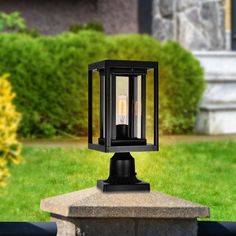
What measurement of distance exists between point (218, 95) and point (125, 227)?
6.96 meters

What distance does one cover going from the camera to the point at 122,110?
3.79 metres

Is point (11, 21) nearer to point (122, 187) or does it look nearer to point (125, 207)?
point (122, 187)

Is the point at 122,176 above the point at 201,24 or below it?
below

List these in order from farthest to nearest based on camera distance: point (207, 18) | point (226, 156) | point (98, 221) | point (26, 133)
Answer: point (207, 18)
point (26, 133)
point (226, 156)
point (98, 221)

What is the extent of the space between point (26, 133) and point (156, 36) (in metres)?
3.41

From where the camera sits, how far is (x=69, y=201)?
3695mm

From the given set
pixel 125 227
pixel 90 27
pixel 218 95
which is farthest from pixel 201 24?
pixel 125 227

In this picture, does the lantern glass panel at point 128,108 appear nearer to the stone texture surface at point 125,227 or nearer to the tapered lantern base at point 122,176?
the tapered lantern base at point 122,176

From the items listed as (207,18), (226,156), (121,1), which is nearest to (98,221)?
(226,156)

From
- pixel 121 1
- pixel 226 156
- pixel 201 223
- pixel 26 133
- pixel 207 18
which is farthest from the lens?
pixel 121 1

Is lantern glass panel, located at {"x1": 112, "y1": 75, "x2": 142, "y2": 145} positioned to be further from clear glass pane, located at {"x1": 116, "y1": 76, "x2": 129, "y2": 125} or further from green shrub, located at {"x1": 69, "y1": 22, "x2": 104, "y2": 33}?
green shrub, located at {"x1": 69, "y1": 22, "x2": 104, "y2": 33}

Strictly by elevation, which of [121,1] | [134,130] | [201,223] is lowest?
[201,223]

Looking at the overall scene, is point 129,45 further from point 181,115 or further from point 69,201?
point 69,201

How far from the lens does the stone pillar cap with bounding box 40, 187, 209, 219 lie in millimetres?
3600
